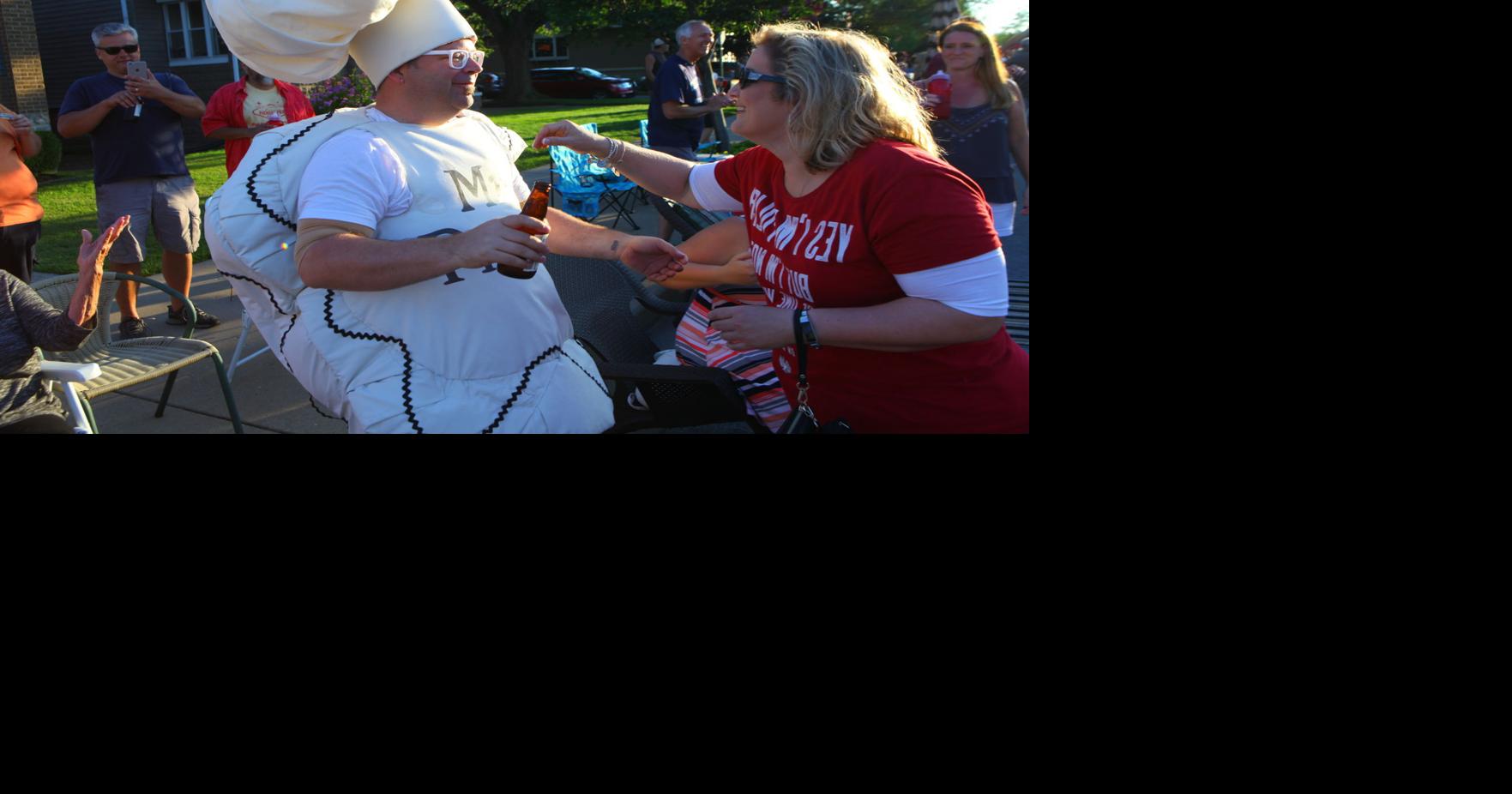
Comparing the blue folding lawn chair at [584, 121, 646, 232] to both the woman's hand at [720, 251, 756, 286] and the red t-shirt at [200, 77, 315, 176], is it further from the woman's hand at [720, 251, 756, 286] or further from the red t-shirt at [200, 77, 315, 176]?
the woman's hand at [720, 251, 756, 286]

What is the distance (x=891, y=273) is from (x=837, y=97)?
1.33ft

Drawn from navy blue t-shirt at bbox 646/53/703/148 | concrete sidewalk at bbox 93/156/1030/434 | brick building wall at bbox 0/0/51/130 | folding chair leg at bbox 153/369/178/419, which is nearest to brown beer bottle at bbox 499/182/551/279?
concrete sidewalk at bbox 93/156/1030/434

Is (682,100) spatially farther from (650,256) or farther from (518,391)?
(518,391)

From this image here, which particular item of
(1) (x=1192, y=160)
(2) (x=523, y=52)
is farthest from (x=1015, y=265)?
(2) (x=523, y=52)

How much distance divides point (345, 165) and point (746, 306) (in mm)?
757

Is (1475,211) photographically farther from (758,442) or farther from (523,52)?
(523,52)

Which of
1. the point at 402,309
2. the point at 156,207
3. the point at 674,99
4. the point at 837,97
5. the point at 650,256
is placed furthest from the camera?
the point at 674,99

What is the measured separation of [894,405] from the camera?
85.5 inches

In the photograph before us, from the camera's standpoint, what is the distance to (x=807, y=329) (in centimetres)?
202

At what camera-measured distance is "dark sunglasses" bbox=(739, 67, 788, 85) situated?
7.28ft

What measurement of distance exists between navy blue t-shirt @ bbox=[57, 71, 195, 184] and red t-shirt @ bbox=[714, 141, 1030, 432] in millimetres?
4732

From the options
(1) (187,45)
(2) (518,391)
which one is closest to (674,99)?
(2) (518,391)

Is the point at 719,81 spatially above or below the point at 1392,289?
above

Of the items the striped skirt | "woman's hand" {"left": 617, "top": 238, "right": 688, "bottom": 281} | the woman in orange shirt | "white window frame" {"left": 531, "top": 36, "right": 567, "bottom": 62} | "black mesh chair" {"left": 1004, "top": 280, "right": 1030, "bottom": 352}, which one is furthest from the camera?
"white window frame" {"left": 531, "top": 36, "right": 567, "bottom": 62}
